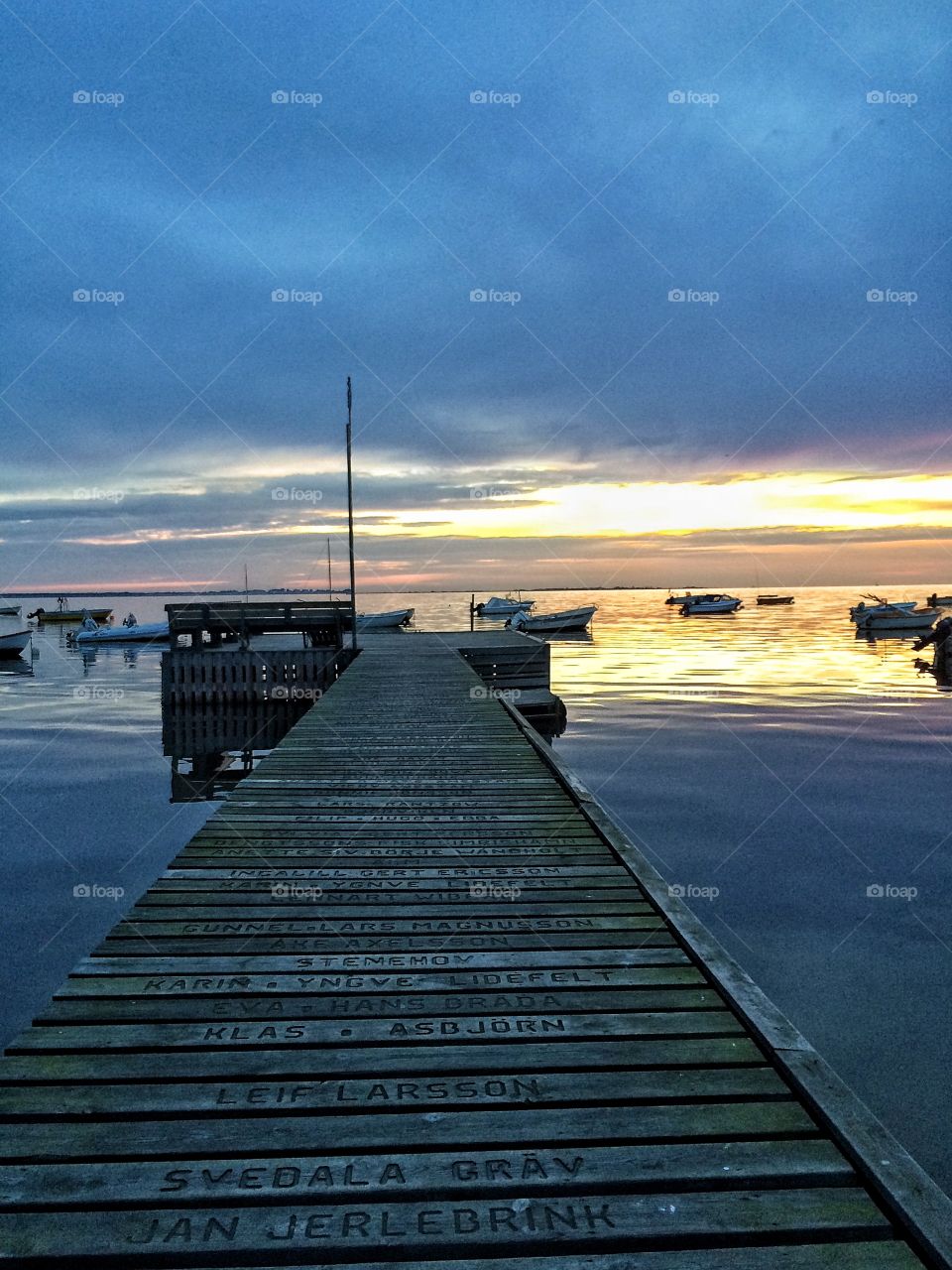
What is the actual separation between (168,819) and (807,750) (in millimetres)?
14261

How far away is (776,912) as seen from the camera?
978cm

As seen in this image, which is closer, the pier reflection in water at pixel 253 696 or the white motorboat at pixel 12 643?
the pier reflection in water at pixel 253 696

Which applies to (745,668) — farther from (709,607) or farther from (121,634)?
(709,607)

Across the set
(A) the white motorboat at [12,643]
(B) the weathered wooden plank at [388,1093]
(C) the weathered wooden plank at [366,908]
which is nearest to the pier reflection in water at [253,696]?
(C) the weathered wooden plank at [366,908]

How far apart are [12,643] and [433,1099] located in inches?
2146

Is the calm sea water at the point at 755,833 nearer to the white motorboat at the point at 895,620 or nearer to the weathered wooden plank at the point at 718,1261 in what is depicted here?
the weathered wooden plank at the point at 718,1261

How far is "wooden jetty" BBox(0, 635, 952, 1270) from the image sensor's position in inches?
100

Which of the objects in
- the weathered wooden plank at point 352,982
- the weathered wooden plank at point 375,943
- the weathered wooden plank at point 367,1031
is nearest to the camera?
the weathered wooden plank at point 367,1031

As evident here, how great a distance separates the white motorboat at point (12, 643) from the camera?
48875mm

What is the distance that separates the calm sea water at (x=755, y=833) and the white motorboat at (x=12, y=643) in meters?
21.2

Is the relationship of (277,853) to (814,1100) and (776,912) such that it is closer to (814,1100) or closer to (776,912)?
(814,1100)

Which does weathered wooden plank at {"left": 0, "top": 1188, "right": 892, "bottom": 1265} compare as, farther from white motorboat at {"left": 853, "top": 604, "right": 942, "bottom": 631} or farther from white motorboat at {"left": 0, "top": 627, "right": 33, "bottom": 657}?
white motorboat at {"left": 853, "top": 604, "right": 942, "bottom": 631}

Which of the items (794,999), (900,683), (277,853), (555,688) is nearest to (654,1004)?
(277,853)

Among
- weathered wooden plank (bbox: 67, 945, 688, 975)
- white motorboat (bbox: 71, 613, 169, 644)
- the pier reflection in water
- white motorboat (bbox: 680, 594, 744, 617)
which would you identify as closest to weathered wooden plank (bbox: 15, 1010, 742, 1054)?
weathered wooden plank (bbox: 67, 945, 688, 975)
